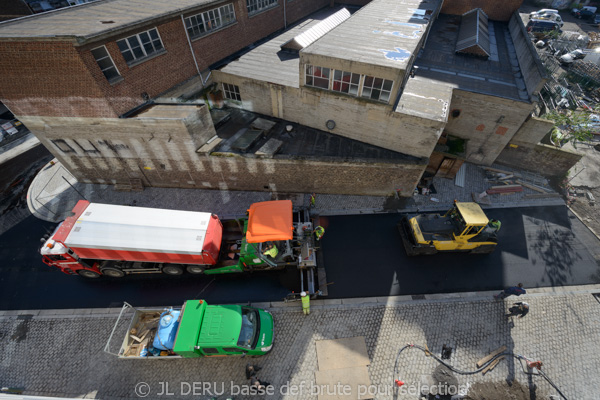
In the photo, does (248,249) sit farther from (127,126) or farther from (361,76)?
(361,76)

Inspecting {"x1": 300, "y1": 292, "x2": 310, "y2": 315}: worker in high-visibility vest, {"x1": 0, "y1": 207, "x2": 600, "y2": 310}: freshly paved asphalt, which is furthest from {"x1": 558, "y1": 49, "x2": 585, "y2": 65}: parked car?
{"x1": 300, "y1": 292, "x2": 310, "y2": 315}: worker in high-visibility vest

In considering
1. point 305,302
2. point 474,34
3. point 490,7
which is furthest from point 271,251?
point 490,7

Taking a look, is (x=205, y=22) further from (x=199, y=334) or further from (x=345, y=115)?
(x=199, y=334)

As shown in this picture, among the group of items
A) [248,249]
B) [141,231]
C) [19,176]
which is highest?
[141,231]

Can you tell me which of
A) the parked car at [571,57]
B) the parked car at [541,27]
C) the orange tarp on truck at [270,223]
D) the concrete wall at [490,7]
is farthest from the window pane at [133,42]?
the parked car at [541,27]

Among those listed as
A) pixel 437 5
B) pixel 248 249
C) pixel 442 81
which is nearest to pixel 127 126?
pixel 248 249
